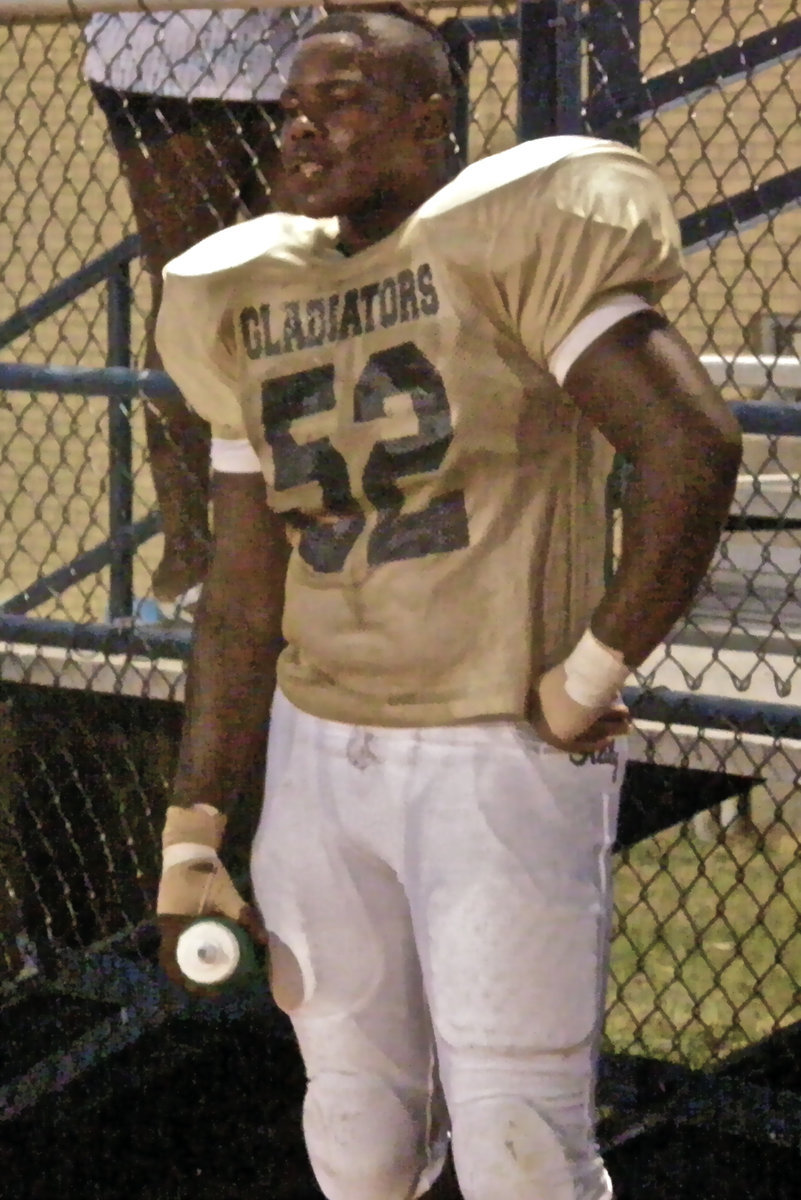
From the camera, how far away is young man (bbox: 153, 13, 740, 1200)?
1.46 m

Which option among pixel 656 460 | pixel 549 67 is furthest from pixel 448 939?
pixel 549 67

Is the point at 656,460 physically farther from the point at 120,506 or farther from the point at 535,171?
the point at 120,506

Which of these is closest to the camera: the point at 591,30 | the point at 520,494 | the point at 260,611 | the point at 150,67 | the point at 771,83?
the point at 520,494

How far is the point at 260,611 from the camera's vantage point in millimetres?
1788

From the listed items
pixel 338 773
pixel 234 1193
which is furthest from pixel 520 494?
pixel 234 1193

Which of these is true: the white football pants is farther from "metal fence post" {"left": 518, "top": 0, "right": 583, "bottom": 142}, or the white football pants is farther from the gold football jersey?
"metal fence post" {"left": 518, "top": 0, "right": 583, "bottom": 142}

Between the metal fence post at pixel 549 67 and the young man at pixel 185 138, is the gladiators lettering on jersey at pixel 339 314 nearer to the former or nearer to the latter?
the metal fence post at pixel 549 67

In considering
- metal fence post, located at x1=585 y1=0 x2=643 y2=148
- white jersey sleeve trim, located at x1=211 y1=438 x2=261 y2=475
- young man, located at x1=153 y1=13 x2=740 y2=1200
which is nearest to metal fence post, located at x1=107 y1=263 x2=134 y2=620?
metal fence post, located at x1=585 y1=0 x2=643 y2=148

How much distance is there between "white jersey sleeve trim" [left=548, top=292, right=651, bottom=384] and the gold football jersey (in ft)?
0.04

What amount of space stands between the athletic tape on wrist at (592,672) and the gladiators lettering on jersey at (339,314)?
379 mm

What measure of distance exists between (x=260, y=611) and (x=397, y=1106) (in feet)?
1.95

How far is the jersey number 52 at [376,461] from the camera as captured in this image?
5.10 feet

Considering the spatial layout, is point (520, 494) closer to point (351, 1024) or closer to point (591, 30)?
point (351, 1024)

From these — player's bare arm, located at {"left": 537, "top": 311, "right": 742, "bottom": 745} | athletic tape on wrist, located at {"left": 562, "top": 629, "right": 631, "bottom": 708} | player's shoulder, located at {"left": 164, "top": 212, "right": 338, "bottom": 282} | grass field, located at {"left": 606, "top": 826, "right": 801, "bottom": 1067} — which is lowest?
grass field, located at {"left": 606, "top": 826, "right": 801, "bottom": 1067}
